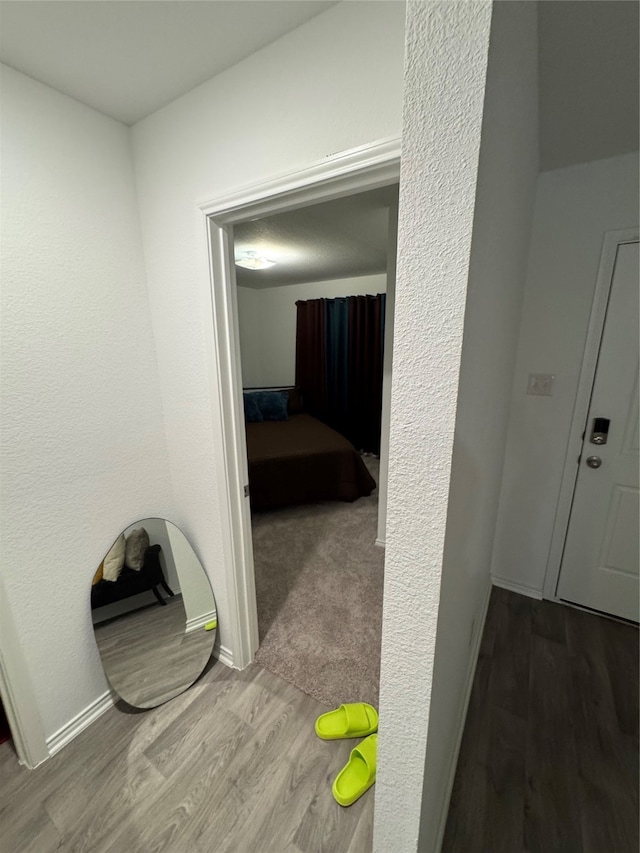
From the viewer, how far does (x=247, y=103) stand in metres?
1.04

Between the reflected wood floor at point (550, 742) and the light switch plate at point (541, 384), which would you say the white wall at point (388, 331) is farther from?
the reflected wood floor at point (550, 742)

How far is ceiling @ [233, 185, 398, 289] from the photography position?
2.12m

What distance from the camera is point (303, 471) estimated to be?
3.06m

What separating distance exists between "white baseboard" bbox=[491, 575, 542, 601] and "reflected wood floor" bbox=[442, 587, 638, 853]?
19 centimetres

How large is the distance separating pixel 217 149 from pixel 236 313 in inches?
19.9

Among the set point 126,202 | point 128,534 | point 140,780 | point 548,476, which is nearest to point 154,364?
point 126,202

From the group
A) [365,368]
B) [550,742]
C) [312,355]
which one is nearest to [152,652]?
[550,742]

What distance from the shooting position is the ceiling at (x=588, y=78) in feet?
2.89

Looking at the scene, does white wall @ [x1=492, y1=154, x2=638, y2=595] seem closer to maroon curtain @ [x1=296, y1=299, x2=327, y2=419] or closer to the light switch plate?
the light switch plate

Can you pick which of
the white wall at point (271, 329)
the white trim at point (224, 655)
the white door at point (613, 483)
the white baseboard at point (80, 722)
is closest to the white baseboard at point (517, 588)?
the white door at point (613, 483)

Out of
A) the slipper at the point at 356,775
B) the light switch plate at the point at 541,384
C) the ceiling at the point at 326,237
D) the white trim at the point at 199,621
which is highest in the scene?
the ceiling at the point at 326,237

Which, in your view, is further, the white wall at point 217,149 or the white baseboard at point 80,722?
the white baseboard at point 80,722

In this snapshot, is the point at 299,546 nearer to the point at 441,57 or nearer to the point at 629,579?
the point at 629,579

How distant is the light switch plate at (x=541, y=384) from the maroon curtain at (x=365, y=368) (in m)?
2.65
